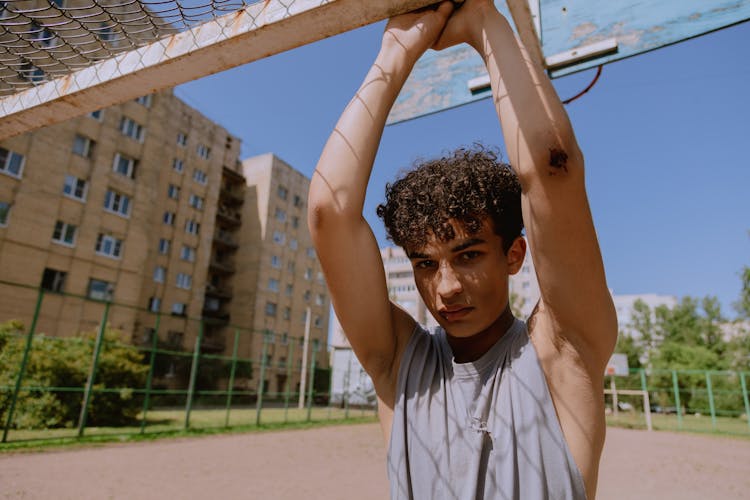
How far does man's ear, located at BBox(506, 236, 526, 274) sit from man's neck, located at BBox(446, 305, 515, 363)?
0.12 m

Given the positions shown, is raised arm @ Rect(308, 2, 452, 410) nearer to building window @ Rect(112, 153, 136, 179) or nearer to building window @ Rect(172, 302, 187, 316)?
building window @ Rect(112, 153, 136, 179)

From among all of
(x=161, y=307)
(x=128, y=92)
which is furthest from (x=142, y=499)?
(x=161, y=307)

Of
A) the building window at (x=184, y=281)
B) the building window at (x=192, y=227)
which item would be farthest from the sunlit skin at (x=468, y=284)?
the building window at (x=192, y=227)

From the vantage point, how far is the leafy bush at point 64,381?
9266 millimetres

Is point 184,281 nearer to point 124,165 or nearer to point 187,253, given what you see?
point 187,253

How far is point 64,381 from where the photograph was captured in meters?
9.81

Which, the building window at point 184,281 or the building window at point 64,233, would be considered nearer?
the building window at point 64,233

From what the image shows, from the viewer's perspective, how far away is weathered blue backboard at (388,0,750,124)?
179 cm

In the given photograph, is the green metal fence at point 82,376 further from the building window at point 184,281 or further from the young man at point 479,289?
the young man at point 479,289

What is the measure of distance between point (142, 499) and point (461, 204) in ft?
17.7

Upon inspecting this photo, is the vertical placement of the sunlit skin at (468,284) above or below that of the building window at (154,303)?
below

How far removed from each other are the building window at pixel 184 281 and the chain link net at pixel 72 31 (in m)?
28.0

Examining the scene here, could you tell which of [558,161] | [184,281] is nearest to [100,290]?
[184,281]

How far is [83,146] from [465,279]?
25.0 meters
